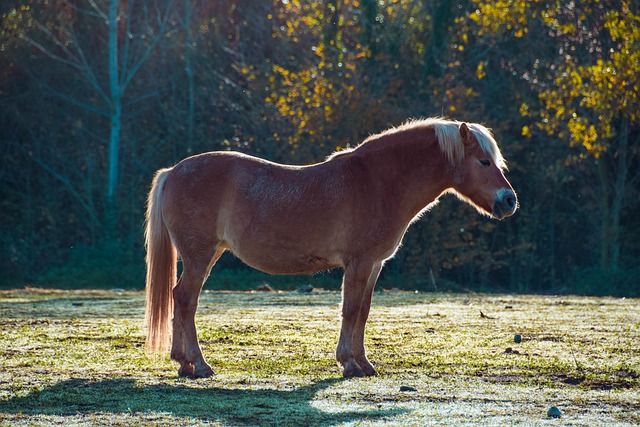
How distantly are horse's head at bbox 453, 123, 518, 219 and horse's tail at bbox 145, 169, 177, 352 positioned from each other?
2695mm

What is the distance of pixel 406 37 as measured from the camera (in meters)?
28.5

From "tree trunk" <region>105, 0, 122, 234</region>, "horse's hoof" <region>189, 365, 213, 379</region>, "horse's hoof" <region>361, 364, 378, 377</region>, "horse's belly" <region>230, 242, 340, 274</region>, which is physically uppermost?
"tree trunk" <region>105, 0, 122, 234</region>

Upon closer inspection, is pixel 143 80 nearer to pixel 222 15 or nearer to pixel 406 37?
pixel 222 15

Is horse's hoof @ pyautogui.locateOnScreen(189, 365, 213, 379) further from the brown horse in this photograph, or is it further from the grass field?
the brown horse

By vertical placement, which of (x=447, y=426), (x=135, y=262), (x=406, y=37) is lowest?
(x=447, y=426)

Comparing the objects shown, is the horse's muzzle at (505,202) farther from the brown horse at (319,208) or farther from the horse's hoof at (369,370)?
the horse's hoof at (369,370)

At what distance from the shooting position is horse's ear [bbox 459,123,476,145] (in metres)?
8.56

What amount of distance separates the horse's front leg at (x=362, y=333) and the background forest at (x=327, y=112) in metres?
13.5

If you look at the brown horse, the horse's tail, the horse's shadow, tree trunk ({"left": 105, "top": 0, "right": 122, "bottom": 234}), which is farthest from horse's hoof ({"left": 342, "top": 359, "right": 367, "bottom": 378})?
tree trunk ({"left": 105, "top": 0, "right": 122, "bottom": 234})

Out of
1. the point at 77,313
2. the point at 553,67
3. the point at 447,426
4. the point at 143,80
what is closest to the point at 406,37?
the point at 553,67

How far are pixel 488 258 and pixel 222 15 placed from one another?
12525 mm

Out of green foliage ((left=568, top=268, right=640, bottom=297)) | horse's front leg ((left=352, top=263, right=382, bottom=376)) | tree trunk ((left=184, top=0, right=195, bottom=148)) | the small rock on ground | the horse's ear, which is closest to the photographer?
the small rock on ground

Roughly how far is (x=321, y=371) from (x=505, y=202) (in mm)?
2193

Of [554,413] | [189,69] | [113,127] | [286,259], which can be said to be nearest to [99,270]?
[113,127]
